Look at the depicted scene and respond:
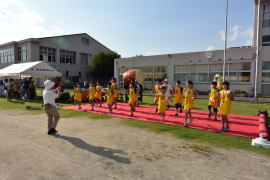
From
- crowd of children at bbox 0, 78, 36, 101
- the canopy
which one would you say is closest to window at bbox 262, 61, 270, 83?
the canopy

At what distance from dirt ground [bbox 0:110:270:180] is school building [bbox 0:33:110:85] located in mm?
35577

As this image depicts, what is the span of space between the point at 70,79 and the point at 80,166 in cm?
4089

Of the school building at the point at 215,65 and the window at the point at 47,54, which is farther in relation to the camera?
the window at the point at 47,54

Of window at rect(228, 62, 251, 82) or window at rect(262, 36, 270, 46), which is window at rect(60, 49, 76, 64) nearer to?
window at rect(228, 62, 251, 82)

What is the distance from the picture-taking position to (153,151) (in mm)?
4582

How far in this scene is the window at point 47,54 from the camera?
123 ft

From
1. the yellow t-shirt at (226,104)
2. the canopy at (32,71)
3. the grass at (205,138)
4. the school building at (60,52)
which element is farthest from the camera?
the school building at (60,52)

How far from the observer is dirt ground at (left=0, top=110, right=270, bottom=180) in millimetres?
3455

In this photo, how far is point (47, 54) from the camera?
38.5m

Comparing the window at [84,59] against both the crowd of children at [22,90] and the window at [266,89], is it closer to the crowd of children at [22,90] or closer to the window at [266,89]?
the crowd of children at [22,90]

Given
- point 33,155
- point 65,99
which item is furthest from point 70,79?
point 33,155

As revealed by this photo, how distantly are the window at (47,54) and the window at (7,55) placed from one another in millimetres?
7965

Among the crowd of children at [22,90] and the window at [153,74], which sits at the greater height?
the window at [153,74]

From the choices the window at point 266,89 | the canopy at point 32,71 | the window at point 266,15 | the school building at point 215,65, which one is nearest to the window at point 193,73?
the school building at point 215,65
